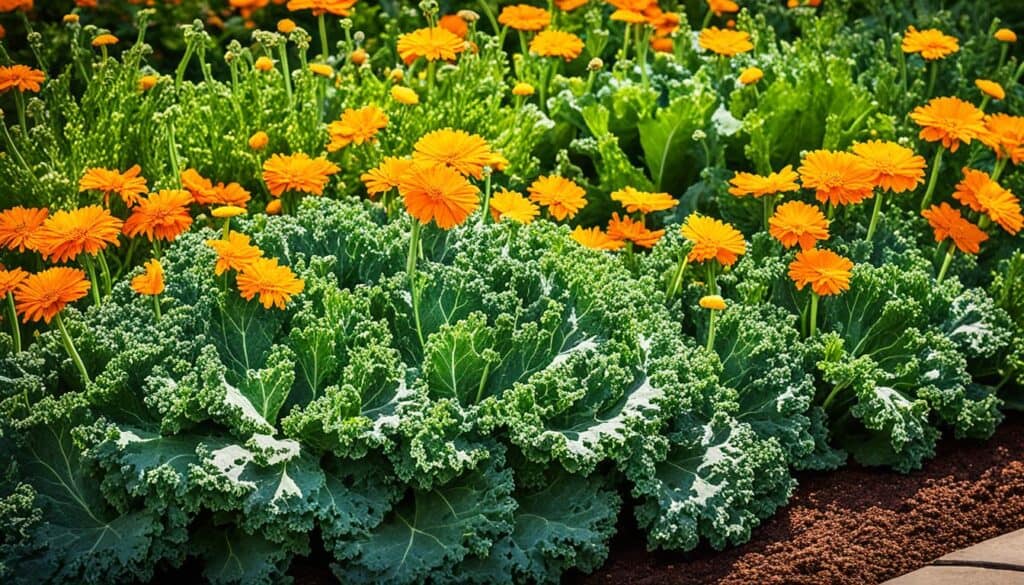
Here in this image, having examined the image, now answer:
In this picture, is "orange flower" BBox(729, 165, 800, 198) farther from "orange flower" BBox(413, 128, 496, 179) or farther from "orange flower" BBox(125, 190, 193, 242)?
"orange flower" BBox(125, 190, 193, 242)

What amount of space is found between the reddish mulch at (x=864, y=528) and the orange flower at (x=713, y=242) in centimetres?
62

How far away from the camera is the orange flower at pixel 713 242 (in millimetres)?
3510

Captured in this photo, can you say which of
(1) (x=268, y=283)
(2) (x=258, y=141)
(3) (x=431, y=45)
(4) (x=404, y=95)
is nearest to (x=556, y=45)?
(3) (x=431, y=45)

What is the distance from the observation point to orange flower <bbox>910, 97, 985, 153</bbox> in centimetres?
387

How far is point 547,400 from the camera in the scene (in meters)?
3.12

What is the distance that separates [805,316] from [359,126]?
1.37 m

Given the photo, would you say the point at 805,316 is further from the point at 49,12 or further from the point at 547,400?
the point at 49,12

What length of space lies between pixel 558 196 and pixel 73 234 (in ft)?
4.44

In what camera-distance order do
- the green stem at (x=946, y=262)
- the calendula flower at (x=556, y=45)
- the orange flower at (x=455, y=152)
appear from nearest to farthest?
1. the orange flower at (x=455, y=152)
2. the green stem at (x=946, y=262)
3. the calendula flower at (x=556, y=45)

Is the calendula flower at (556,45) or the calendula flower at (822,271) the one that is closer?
the calendula flower at (822,271)

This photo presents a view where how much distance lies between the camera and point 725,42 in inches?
176

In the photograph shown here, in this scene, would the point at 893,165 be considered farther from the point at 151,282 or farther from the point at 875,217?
the point at 151,282

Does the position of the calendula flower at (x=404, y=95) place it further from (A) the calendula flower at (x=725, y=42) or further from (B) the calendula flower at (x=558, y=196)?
(A) the calendula flower at (x=725, y=42)

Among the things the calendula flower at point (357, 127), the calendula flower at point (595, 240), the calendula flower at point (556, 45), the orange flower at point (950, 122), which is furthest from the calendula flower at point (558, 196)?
the orange flower at point (950, 122)
